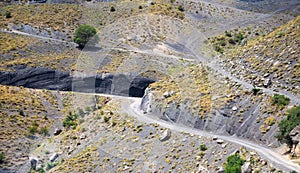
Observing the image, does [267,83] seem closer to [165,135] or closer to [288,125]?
[165,135]

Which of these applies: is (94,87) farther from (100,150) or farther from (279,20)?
(279,20)

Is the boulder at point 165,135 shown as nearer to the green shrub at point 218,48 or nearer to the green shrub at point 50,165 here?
the green shrub at point 50,165

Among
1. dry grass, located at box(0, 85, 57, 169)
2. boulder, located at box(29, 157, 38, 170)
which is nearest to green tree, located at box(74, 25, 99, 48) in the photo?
dry grass, located at box(0, 85, 57, 169)

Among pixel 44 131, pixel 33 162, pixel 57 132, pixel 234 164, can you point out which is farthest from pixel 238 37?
pixel 234 164

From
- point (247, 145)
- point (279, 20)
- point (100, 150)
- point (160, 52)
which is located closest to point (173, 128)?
point (100, 150)

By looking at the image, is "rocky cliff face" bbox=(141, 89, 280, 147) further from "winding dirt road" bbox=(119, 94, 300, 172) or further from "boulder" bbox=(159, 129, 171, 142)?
"boulder" bbox=(159, 129, 171, 142)
